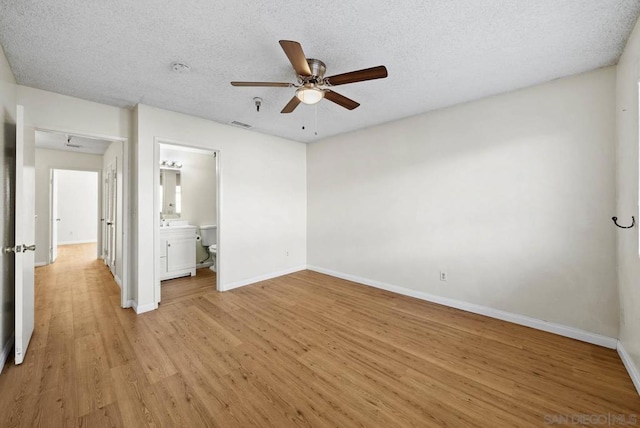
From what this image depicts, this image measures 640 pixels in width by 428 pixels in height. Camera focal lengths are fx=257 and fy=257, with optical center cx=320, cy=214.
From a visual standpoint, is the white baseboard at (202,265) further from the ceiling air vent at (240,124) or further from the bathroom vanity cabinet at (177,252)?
the ceiling air vent at (240,124)

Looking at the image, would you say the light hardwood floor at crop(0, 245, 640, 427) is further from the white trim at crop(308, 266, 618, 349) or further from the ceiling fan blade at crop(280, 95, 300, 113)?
the ceiling fan blade at crop(280, 95, 300, 113)

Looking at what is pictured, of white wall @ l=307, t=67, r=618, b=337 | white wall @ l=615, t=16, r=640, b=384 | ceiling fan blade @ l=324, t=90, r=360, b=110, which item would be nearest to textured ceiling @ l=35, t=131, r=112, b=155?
ceiling fan blade @ l=324, t=90, r=360, b=110

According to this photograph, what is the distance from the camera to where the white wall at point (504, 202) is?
2.36 m

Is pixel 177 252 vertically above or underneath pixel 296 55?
underneath

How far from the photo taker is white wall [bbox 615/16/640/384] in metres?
1.82

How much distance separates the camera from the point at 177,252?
4562mm

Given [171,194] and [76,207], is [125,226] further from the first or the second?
[76,207]

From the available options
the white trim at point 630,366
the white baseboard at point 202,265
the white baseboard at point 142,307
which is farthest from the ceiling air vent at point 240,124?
the white trim at point 630,366

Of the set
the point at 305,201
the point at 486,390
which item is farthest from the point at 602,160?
the point at 305,201

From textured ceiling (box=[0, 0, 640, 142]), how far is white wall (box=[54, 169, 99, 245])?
24.7 feet

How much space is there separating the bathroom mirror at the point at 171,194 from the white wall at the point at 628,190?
21.3ft

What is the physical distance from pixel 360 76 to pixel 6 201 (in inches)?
121

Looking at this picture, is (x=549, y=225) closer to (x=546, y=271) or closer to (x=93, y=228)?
(x=546, y=271)

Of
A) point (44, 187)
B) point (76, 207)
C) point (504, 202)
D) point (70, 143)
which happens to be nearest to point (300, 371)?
point (504, 202)
